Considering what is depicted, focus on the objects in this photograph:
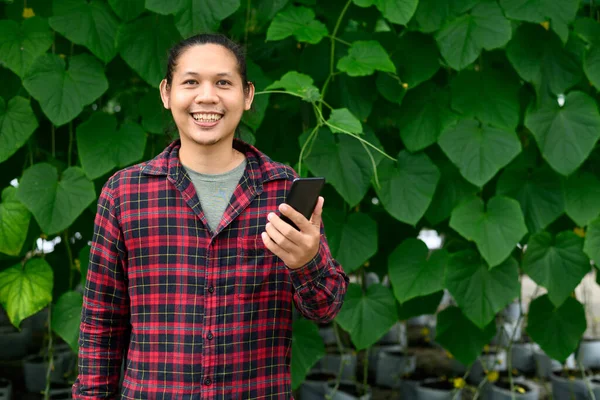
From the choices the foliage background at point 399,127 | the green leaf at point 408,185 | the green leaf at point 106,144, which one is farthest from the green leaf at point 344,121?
the green leaf at point 106,144

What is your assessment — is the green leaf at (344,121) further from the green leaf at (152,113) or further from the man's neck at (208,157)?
the man's neck at (208,157)

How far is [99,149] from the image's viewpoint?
193 cm

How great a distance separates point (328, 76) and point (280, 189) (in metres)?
0.97

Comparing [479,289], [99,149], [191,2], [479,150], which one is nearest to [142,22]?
[191,2]

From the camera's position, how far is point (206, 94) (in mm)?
1067

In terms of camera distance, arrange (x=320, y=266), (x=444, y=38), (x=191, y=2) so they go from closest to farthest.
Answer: (x=320, y=266), (x=191, y=2), (x=444, y=38)

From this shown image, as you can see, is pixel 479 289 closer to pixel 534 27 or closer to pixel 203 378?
pixel 534 27

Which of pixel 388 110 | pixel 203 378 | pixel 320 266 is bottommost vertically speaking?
pixel 203 378

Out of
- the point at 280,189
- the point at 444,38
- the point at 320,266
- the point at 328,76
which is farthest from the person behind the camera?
the point at 328,76

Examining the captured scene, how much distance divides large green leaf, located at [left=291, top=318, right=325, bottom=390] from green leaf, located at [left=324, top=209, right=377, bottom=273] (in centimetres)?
22

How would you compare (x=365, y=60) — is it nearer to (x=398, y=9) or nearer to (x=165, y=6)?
(x=398, y=9)

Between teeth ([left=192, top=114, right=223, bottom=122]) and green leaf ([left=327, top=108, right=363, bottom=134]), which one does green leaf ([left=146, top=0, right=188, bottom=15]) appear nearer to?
green leaf ([left=327, top=108, right=363, bottom=134])

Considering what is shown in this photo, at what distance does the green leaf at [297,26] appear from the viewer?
1.84 metres

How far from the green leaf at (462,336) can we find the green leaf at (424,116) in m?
0.50
